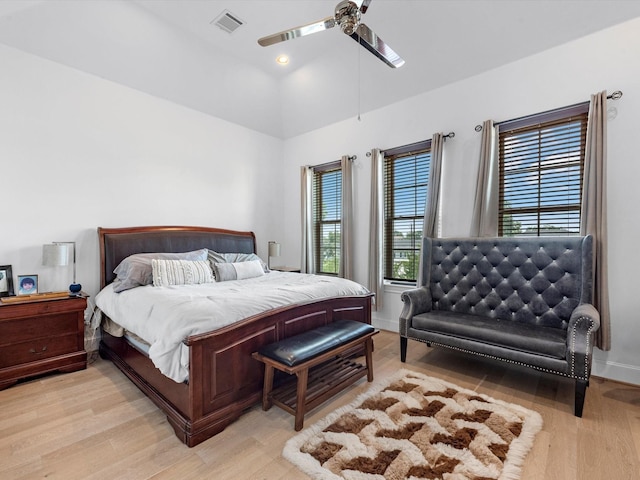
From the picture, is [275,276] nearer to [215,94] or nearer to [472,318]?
[472,318]

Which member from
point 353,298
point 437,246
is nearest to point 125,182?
point 353,298

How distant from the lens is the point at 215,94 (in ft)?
14.3

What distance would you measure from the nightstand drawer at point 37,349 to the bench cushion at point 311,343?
2107 mm

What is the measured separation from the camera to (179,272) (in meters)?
3.25

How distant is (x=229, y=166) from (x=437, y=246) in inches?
132

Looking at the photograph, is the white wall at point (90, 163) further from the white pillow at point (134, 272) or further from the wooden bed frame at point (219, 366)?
the wooden bed frame at point (219, 366)

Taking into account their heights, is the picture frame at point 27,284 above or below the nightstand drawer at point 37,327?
above

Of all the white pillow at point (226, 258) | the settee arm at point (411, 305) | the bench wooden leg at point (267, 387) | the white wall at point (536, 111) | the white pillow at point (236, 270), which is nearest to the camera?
the bench wooden leg at point (267, 387)

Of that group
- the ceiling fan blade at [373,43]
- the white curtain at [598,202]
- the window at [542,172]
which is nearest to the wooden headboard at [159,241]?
the ceiling fan blade at [373,43]

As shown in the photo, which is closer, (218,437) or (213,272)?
(218,437)

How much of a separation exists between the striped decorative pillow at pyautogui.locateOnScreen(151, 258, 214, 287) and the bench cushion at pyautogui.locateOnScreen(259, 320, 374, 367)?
1447mm

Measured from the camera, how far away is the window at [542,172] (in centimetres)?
305

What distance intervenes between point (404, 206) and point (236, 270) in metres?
2.44

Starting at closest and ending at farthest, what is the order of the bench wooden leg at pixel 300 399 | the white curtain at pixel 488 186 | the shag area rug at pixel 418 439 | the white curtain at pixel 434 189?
1. the shag area rug at pixel 418 439
2. the bench wooden leg at pixel 300 399
3. the white curtain at pixel 488 186
4. the white curtain at pixel 434 189
